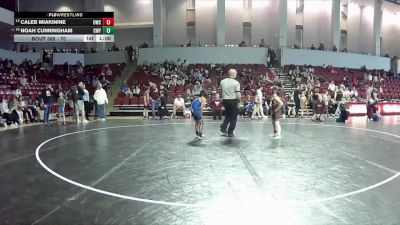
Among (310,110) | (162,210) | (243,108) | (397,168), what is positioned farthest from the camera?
(310,110)

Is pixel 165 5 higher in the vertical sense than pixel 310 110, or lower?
higher

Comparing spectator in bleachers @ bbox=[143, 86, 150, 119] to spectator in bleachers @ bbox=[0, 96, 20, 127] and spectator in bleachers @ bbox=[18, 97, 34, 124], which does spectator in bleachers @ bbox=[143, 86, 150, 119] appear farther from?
spectator in bleachers @ bbox=[0, 96, 20, 127]

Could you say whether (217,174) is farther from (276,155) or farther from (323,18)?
(323,18)

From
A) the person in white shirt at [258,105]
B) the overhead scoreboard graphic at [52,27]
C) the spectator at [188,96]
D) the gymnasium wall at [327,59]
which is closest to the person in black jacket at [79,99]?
the overhead scoreboard graphic at [52,27]

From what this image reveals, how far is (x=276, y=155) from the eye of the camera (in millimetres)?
7664

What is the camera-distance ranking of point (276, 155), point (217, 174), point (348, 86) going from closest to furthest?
point (217, 174) → point (276, 155) → point (348, 86)

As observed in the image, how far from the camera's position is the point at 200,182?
5461mm

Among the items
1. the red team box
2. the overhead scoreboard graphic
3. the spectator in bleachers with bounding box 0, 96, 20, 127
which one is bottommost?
the spectator in bleachers with bounding box 0, 96, 20, 127

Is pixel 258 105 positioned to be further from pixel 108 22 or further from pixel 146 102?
pixel 108 22

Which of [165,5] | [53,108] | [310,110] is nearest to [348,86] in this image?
[310,110]

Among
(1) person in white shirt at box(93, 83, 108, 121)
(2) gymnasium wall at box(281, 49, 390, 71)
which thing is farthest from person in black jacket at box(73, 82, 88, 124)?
(2) gymnasium wall at box(281, 49, 390, 71)

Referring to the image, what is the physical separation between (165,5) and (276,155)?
2805 cm

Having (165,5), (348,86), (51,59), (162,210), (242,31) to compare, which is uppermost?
(165,5)

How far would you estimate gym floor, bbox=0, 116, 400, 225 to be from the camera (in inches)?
162
